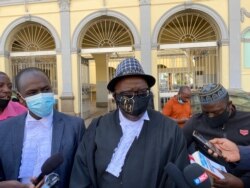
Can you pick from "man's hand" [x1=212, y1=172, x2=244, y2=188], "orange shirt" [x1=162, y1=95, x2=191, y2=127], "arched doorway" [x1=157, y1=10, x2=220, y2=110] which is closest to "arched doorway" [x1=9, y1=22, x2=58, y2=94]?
"arched doorway" [x1=157, y1=10, x2=220, y2=110]

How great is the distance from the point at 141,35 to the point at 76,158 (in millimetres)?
10571

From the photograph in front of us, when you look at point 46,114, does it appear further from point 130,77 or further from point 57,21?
point 57,21

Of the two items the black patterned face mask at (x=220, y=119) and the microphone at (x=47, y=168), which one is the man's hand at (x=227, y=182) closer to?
the black patterned face mask at (x=220, y=119)

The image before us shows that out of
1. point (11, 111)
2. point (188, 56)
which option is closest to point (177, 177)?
point (11, 111)

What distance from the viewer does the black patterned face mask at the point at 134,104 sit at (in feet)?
6.26

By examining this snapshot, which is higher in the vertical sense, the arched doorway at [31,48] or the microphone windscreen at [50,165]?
the arched doorway at [31,48]

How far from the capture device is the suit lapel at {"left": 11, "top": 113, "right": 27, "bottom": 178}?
2.04m

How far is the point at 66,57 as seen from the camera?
12.7 metres

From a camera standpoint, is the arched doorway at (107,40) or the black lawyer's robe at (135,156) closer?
the black lawyer's robe at (135,156)

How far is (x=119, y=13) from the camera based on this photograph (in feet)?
40.4

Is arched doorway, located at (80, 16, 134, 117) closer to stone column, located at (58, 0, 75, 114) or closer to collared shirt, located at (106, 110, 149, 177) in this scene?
stone column, located at (58, 0, 75, 114)

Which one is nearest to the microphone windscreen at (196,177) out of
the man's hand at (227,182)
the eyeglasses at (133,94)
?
the man's hand at (227,182)

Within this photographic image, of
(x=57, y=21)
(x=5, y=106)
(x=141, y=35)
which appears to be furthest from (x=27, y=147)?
(x=57, y=21)

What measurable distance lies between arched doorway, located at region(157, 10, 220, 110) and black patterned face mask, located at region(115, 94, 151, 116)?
10.7 m
